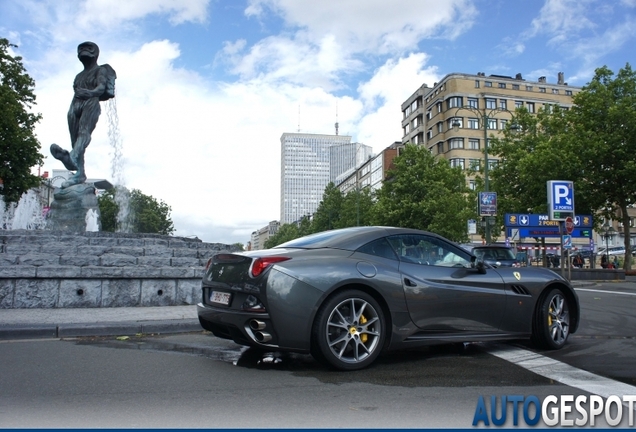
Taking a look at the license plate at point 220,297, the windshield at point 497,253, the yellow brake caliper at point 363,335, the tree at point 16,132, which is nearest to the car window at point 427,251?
the yellow brake caliper at point 363,335

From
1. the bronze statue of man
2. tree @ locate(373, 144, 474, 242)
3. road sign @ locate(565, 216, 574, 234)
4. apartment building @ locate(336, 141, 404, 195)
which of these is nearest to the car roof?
the bronze statue of man

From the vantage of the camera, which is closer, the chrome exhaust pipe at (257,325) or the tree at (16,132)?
the chrome exhaust pipe at (257,325)

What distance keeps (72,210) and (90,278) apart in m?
8.44

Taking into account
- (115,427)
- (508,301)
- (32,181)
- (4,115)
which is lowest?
(115,427)

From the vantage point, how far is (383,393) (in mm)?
4352

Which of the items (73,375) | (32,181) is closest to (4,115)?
(32,181)

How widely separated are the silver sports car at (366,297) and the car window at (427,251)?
12 mm

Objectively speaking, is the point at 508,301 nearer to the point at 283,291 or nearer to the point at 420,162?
the point at 283,291

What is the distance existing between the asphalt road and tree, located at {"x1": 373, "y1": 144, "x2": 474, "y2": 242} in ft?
139

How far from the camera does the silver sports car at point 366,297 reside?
4996 mm

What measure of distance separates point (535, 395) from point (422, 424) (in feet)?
4.12

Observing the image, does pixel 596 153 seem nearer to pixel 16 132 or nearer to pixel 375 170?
pixel 16 132

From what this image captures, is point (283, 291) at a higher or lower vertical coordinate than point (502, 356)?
→ higher

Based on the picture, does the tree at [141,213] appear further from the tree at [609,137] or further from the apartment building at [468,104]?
the tree at [609,137]
